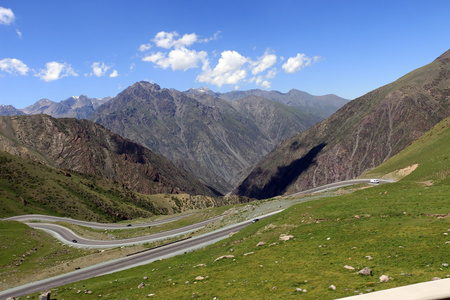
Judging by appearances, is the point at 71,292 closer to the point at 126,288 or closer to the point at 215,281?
the point at 126,288

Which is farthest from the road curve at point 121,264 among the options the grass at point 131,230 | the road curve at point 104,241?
the grass at point 131,230

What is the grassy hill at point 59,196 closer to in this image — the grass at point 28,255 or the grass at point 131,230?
the grass at point 131,230

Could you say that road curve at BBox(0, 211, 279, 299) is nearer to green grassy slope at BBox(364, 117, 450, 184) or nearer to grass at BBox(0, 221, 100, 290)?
grass at BBox(0, 221, 100, 290)

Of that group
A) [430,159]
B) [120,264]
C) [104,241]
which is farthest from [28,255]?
[430,159]

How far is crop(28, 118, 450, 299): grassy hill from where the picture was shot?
16562 millimetres

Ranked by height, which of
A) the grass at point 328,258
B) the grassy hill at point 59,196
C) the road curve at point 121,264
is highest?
the grassy hill at point 59,196

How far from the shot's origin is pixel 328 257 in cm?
2248

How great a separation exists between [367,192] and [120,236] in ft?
216

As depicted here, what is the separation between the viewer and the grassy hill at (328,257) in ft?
54.3

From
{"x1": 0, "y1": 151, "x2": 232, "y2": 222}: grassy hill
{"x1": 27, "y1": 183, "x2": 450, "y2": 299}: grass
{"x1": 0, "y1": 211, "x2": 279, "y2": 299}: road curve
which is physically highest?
{"x1": 0, "y1": 151, "x2": 232, "y2": 222}: grassy hill

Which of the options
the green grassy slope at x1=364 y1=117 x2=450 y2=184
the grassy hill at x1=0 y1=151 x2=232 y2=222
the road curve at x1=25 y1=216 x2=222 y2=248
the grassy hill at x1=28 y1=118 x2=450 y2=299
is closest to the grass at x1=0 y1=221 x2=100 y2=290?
the road curve at x1=25 y1=216 x2=222 y2=248

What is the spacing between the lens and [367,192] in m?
47.7

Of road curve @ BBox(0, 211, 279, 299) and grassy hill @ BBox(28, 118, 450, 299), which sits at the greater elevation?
grassy hill @ BBox(28, 118, 450, 299)

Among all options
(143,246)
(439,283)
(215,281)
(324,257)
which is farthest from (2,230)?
(439,283)
